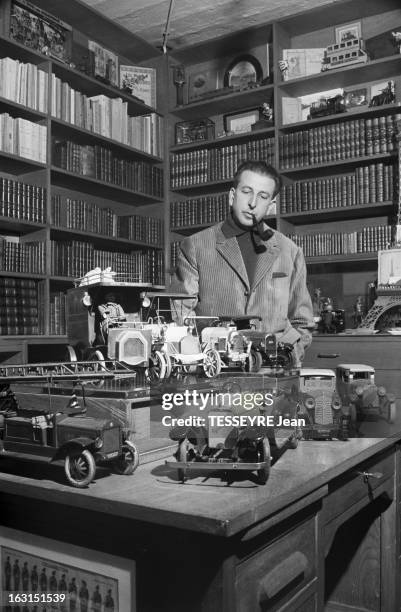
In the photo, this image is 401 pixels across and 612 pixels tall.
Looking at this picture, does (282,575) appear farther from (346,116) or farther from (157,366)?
(346,116)

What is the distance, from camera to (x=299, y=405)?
1.40 metres

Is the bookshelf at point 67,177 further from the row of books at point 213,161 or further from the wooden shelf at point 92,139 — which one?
the row of books at point 213,161

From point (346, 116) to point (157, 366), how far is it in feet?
11.1

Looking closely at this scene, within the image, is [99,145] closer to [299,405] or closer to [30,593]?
[299,405]

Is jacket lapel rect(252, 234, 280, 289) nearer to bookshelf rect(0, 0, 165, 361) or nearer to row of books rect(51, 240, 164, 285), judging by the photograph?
row of books rect(51, 240, 164, 285)

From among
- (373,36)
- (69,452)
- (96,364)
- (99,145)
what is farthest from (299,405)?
(373,36)

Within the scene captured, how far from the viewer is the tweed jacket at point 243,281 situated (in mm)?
2111

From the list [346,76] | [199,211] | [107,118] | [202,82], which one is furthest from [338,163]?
[107,118]

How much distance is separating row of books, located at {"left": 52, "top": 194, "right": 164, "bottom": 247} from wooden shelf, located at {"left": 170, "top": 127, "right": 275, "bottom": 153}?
608 mm

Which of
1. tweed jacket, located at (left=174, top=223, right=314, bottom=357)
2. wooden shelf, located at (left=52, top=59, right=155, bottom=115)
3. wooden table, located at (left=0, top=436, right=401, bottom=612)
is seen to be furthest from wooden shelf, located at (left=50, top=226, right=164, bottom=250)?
wooden table, located at (left=0, top=436, right=401, bottom=612)

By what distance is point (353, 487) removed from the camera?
128 cm

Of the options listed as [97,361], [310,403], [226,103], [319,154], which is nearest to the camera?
[97,361]

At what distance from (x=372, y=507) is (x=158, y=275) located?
131 inches

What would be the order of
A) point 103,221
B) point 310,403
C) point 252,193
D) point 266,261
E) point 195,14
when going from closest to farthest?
1. point 310,403
2. point 252,193
3. point 266,261
4. point 103,221
5. point 195,14
